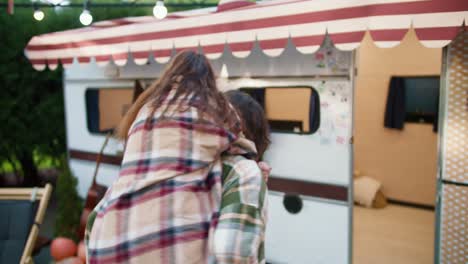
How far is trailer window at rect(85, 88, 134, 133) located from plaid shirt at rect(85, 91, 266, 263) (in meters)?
4.54

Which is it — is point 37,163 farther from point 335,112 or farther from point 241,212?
point 241,212

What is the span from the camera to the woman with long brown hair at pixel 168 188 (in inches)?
55.3

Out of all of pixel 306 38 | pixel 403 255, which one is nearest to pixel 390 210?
pixel 403 255

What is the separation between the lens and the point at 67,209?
5.22 m

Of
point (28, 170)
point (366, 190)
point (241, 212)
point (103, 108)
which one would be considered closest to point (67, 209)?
point (103, 108)

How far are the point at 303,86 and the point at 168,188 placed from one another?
2.62 metres

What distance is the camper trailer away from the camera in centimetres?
300

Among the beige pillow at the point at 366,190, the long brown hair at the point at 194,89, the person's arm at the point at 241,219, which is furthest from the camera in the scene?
the beige pillow at the point at 366,190

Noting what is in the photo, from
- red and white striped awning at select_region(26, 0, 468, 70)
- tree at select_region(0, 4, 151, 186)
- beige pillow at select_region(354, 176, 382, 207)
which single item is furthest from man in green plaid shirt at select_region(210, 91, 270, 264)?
tree at select_region(0, 4, 151, 186)

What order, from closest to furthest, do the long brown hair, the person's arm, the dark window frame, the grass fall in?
the person's arm < the long brown hair < the dark window frame < the grass

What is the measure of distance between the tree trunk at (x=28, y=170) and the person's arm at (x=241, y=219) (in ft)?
21.0

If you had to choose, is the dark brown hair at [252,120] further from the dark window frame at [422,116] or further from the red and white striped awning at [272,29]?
the dark window frame at [422,116]

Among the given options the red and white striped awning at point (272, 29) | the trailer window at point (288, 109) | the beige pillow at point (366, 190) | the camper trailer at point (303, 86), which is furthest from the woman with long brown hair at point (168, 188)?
the beige pillow at point (366, 190)

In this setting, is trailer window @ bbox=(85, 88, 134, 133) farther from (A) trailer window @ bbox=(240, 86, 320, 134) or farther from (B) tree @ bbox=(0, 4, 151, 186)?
(A) trailer window @ bbox=(240, 86, 320, 134)
